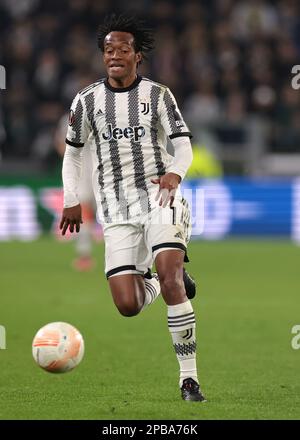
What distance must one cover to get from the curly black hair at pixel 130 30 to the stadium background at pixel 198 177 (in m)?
2.18

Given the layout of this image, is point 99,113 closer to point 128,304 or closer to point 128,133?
point 128,133

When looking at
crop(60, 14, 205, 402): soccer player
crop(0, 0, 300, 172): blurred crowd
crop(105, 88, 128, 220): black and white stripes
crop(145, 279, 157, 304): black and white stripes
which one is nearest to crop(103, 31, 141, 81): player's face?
crop(60, 14, 205, 402): soccer player

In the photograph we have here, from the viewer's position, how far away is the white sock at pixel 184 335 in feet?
20.1

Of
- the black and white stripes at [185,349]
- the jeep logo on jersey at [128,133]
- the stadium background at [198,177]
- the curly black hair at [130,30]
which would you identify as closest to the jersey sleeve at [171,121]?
the jeep logo on jersey at [128,133]

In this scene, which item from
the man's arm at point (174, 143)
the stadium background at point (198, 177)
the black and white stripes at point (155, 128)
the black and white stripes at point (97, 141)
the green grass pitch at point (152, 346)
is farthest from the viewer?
the stadium background at point (198, 177)

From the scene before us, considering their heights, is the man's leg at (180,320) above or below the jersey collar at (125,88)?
below

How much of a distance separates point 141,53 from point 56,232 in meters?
11.7

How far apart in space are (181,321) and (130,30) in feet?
5.76

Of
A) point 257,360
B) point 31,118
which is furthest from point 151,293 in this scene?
point 31,118

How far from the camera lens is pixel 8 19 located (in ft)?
68.7

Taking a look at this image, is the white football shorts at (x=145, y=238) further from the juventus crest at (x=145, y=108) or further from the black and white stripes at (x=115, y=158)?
the juventus crest at (x=145, y=108)

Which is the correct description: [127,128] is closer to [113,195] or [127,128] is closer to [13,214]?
[113,195]

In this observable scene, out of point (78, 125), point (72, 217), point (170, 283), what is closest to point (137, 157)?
point (78, 125)

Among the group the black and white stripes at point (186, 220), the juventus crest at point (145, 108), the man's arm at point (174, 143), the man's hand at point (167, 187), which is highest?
the juventus crest at point (145, 108)
